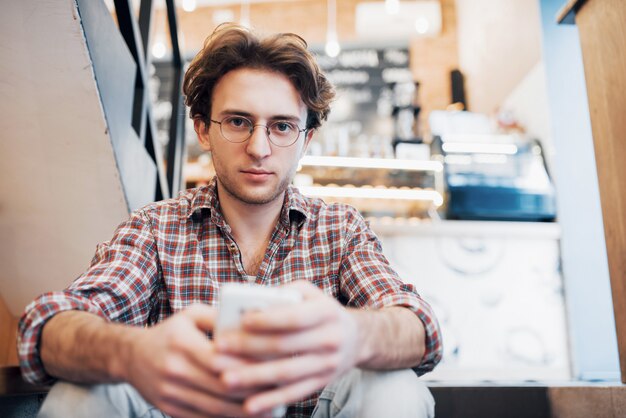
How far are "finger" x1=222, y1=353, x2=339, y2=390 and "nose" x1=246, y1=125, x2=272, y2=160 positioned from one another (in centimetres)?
70

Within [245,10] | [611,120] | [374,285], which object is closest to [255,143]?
[374,285]

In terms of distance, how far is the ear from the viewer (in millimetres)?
1494

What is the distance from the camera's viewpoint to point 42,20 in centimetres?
125

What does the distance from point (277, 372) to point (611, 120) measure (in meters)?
1.26

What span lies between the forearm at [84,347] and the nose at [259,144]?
1.86 ft

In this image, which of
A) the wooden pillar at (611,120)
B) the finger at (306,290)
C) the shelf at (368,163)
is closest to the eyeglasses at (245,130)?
the finger at (306,290)

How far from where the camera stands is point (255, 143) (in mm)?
1275

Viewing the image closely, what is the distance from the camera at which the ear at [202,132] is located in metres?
1.49

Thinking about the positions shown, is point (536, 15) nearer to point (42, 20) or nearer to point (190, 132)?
point (42, 20)

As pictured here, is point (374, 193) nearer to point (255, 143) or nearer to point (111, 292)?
point (255, 143)

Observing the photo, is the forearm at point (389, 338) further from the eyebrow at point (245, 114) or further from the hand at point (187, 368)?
the eyebrow at point (245, 114)

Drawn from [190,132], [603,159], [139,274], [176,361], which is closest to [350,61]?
[190,132]

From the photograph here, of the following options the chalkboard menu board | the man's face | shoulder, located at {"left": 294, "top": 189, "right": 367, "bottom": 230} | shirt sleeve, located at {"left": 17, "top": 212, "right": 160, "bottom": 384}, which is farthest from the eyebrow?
the chalkboard menu board

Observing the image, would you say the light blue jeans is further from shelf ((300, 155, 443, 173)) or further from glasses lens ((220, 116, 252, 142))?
shelf ((300, 155, 443, 173))
